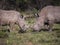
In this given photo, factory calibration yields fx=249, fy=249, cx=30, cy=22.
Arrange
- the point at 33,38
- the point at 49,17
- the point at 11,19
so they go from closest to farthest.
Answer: the point at 33,38, the point at 11,19, the point at 49,17

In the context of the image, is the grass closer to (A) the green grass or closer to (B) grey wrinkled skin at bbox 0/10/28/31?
(A) the green grass

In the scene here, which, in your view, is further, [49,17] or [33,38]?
[49,17]

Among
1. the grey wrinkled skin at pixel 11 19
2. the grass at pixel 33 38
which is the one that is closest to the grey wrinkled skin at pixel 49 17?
the grass at pixel 33 38

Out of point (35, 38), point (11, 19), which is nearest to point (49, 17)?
point (11, 19)

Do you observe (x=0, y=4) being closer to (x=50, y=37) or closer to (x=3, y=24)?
(x=3, y=24)

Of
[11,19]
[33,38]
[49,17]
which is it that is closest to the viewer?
[33,38]

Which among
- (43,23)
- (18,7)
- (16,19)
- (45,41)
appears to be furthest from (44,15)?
(18,7)

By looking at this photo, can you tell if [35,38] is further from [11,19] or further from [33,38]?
[11,19]

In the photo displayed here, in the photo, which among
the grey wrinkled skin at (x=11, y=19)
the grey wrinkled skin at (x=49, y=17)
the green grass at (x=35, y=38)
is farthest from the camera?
the grey wrinkled skin at (x=49, y=17)

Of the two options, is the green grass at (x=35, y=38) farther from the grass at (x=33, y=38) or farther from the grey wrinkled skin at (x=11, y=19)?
the grey wrinkled skin at (x=11, y=19)

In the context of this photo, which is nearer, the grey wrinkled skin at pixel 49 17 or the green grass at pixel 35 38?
the green grass at pixel 35 38

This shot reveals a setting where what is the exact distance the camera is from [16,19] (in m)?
13.5

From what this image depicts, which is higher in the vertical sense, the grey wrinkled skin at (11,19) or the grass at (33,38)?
the grey wrinkled skin at (11,19)

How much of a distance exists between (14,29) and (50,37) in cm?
259
